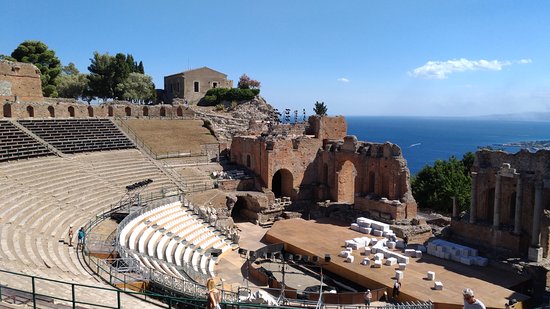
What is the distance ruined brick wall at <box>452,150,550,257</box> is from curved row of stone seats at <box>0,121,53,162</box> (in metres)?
27.9

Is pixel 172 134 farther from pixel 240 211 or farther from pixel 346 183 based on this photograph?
pixel 346 183

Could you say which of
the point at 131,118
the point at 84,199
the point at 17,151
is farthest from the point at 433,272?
the point at 131,118

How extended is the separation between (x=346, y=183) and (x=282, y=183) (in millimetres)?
5567

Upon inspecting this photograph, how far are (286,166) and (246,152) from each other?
A: 166 inches

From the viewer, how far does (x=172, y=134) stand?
4347 centimetres

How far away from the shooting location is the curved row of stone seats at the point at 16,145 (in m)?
→ 27.3

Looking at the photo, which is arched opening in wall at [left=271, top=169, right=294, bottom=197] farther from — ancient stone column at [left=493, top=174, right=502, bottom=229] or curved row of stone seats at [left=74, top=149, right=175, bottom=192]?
ancient stone column at [left=493, top=174, right=502, bottom=229]

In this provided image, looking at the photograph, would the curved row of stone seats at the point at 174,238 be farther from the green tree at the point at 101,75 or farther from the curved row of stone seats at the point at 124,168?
the green tree at the point at 101,75

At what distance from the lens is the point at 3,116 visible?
3691 cm

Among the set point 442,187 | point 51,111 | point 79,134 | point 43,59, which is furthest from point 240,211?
point 43,59

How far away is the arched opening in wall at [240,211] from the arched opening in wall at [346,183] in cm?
792

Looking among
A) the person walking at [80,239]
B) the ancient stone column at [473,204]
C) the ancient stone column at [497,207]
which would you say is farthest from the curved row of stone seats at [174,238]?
the ancient stone column at [497,207]

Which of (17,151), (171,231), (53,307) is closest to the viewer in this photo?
A: (53,307)

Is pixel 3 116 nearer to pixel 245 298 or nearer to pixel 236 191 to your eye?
pixel 236 191
